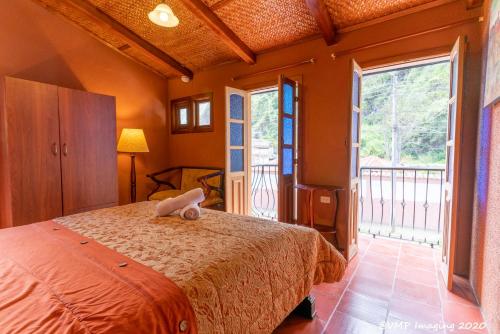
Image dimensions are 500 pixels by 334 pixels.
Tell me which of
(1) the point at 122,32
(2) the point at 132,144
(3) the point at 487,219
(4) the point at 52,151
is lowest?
(3) the point at 487,219

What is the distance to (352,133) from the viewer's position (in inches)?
98.9

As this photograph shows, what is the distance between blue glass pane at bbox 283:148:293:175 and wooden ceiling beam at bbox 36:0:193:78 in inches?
89.0

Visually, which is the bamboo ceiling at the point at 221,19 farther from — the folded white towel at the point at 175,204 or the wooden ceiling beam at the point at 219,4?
the folded white towel at the point at 175,204

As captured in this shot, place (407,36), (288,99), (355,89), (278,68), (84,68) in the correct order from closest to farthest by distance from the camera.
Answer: (407,36) → (355,89) → (288,99) → (278,68) → (84,68)

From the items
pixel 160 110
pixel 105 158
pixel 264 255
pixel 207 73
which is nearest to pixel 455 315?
pixel 264 255

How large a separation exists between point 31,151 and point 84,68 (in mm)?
1498

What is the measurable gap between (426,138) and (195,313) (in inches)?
261

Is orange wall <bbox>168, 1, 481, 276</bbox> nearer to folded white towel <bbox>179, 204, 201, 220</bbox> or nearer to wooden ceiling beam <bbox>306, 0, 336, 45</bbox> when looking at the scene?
wooden ceiling beam <bbox>306, 0, 336, 45</bbox>

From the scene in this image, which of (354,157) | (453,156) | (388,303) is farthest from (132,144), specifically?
(453,156)

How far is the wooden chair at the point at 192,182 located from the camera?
3414mm

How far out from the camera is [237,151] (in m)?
3.50

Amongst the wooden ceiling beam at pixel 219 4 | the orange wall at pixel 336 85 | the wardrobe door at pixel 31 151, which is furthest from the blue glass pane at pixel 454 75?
the wardrobe door at pixel 31 151

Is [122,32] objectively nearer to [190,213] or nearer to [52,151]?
[52,151]

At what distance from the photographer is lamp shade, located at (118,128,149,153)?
351 cm
